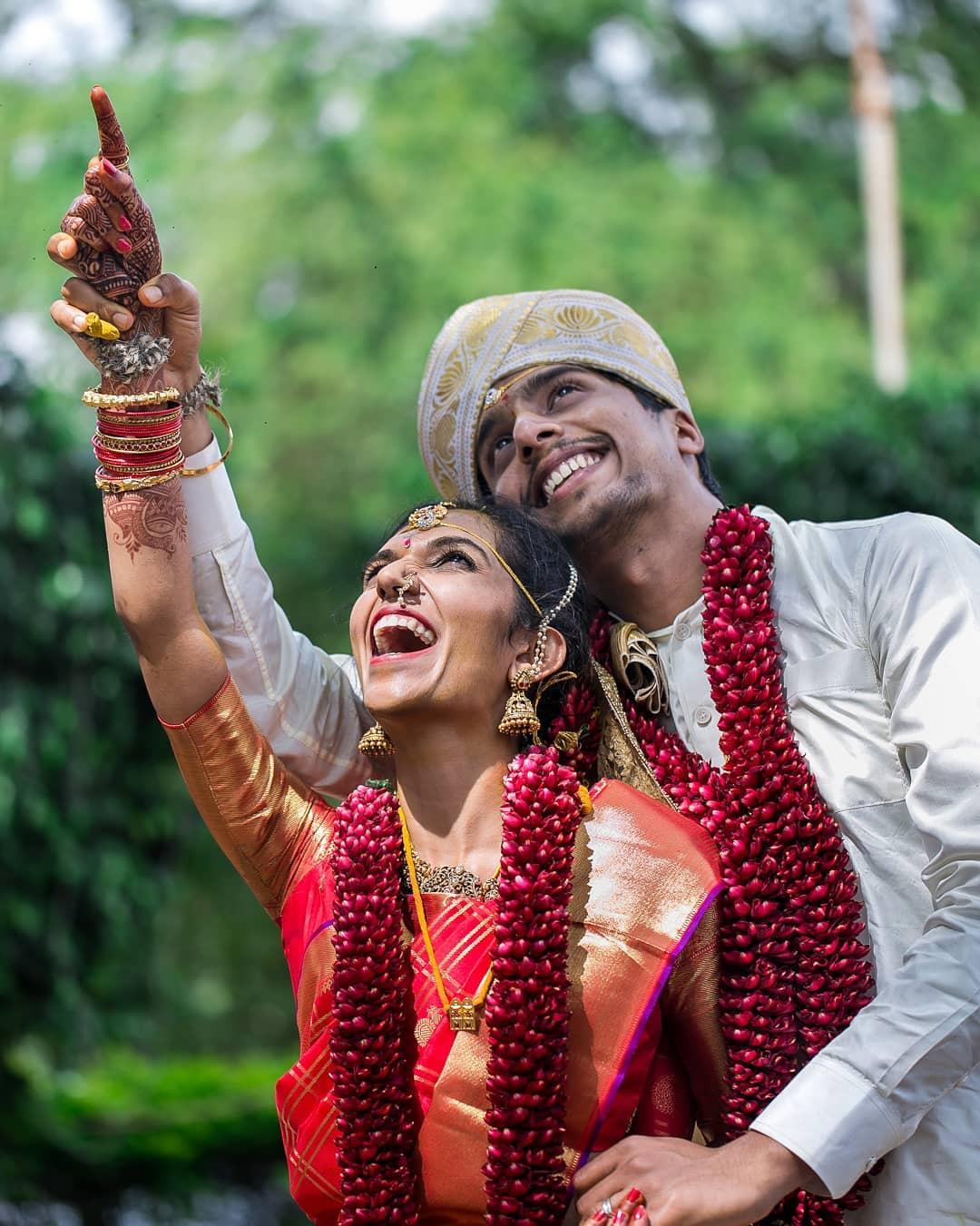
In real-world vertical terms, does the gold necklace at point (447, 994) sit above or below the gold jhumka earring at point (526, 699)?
below

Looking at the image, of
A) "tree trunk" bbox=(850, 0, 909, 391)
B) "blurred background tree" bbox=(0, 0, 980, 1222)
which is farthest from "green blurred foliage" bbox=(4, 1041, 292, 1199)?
"tree trunk" bbox=(850, 0, 909, 391)

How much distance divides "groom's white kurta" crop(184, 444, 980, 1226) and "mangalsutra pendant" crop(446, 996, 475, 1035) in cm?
53

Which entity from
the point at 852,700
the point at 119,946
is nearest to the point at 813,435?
the point at 119,946

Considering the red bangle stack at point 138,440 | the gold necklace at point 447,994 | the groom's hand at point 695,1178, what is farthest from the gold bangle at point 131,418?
the groom's hand at point 695,1178

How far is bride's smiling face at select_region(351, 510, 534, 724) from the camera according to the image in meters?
2.96

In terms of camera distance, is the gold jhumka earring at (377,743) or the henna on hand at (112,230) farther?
the gold jhumka earring at (377,743)

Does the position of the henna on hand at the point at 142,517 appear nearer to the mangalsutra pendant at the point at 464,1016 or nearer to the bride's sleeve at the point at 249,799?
the bride's sleeve at the point at 249,799

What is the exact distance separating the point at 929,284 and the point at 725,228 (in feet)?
8.25

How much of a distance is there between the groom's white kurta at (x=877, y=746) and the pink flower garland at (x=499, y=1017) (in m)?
0.40

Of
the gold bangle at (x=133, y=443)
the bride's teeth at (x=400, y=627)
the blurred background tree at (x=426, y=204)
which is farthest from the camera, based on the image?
the blurred background tree at (x=426, y=204)

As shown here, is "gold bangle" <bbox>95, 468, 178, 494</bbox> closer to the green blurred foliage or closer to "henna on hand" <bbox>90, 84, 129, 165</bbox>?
"henna on hand" <bbox>90, 84, 129, 165</bbox>

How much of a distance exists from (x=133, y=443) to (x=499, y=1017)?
4.03ft

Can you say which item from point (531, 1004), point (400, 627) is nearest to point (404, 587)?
point (400, 627)

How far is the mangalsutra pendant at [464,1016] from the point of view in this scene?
283cm
